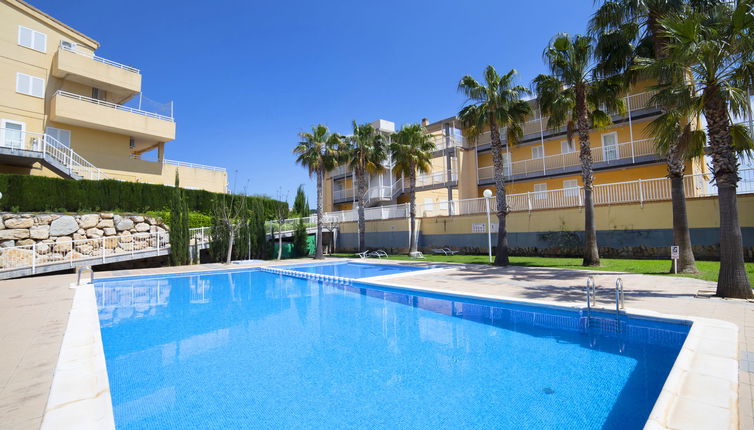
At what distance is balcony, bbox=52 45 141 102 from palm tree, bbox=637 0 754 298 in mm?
27804

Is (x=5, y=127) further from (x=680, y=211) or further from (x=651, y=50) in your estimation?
(x=680, y=211)

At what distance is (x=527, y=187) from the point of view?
983 inches

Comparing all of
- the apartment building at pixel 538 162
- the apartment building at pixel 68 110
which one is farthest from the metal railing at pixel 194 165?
the apartment building at pixel 538 162

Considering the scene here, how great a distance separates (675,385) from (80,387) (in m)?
5.91

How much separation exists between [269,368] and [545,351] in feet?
13.9

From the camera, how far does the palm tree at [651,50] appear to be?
9141 mm

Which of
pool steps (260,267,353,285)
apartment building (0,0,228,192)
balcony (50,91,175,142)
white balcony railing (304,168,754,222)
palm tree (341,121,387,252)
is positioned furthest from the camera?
palm tree (341,121,387,252)

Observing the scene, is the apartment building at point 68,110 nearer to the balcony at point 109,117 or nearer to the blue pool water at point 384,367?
the balcony at point 109,117

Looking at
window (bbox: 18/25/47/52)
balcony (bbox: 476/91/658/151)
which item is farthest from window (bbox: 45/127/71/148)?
balcony (bbox: 476/91/658/151)

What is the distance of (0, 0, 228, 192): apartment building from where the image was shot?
1870cm

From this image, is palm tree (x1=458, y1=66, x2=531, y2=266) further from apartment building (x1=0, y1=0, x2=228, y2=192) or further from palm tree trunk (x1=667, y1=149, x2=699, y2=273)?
apartment building (x1=0, y1=0, x2=228, y2=192)

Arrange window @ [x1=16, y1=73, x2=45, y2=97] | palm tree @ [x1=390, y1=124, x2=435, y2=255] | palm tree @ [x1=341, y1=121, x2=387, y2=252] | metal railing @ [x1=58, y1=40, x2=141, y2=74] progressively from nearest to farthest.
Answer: window @ [x1=16, y1=73, x2=45, y2=97]
palm tree @ [x1=390, y1=124, x2=435, y2=255]
metal railing @ [x1=58, y1=40, x2=141, y2=74]
palm tree @ [x1=341, y1=121, x2=387, y2=252]

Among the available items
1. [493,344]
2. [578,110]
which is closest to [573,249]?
[578,110]

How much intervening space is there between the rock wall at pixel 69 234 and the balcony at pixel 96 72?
10559mm
